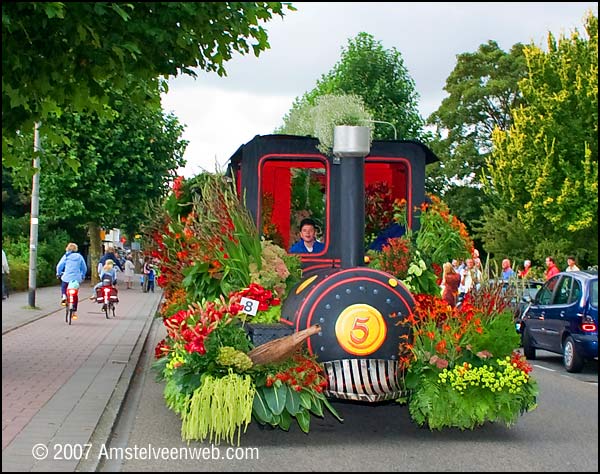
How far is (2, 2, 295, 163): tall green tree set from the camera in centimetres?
878

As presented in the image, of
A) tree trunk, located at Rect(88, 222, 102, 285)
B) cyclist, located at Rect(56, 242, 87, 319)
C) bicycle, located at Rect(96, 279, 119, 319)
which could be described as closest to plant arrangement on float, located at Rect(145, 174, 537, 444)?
cyclist, located at Rect(56, 242, 87, 319)

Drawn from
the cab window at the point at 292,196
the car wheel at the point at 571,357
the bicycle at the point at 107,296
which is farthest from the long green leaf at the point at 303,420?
the bicycle at the point at 107,296

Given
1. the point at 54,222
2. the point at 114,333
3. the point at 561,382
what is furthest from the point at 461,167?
the point at 561,382

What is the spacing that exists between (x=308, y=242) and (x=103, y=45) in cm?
280

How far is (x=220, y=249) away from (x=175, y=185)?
308 centimetres

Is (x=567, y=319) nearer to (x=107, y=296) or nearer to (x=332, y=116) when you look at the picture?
(x=332, y=116)

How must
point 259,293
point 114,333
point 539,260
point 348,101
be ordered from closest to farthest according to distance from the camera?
point 259,293, point 348,101, point 114,333, point 539,260

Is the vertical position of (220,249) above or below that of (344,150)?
below

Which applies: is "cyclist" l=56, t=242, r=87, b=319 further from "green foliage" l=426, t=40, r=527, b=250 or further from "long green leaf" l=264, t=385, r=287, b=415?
"green foliage" l=426, t=40, r=527, b=250

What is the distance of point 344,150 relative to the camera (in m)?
8.45

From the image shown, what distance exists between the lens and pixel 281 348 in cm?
752

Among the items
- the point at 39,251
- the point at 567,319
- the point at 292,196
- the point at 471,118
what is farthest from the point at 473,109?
the point at 292,196

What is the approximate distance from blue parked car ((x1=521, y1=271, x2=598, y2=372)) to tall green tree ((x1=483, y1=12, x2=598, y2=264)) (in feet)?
51.3

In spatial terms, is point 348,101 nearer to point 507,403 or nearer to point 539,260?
point 507,403
